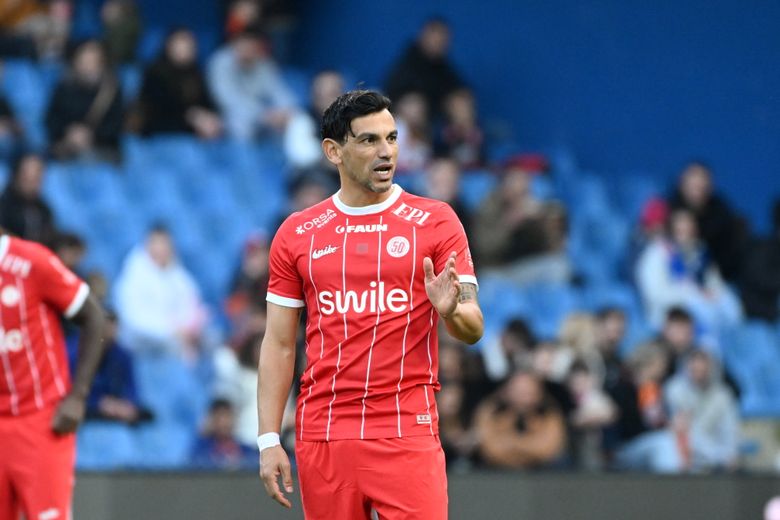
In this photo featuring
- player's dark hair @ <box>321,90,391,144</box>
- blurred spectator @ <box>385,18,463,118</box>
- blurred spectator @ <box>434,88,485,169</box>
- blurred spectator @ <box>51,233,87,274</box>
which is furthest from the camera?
blurred spectator @ <box>434,88,485,169</box>

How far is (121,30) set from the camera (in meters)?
13.9

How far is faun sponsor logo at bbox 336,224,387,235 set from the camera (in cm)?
558

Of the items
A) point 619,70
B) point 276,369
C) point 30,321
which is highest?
point 619,70

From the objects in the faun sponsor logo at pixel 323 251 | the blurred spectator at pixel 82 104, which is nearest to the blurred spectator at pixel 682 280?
the blurred spectator at pixel 82 104

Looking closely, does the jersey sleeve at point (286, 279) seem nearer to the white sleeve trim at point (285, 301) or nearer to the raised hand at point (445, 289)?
the white sleeve trim at point (285, 301)

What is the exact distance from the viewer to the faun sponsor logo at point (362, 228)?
220 inches

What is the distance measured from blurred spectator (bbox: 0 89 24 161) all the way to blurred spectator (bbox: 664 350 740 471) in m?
5.16

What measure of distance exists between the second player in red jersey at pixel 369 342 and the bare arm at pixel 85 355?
1.51m

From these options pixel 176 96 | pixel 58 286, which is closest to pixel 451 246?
pixel 58 286

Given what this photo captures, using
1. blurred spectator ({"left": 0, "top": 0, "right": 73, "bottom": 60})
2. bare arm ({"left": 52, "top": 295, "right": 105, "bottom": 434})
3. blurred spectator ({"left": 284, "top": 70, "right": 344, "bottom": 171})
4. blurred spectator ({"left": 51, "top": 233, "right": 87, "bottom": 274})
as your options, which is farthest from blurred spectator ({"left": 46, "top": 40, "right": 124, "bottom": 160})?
bare arm ({"left": 52, "top": 295, "right": 105, "bottom": 434})

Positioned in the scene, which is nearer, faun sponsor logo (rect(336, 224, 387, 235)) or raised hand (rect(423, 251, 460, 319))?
raised hand (rect(423, 251, 460, 319))

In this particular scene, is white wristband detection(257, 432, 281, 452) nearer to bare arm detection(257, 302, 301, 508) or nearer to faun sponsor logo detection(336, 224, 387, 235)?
bare arm detection(257, 302, 301, 508)

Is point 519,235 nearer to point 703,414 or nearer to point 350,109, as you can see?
point 703,414

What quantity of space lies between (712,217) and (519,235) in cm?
177
